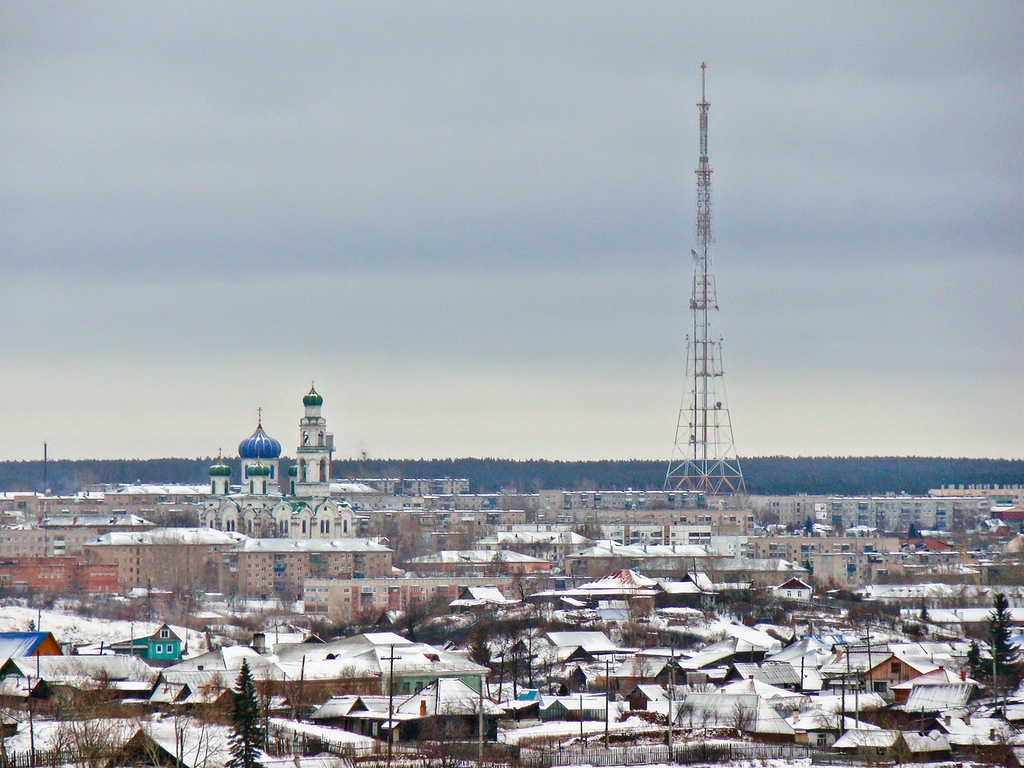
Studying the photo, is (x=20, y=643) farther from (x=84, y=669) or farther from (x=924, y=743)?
(x=924, y=743)

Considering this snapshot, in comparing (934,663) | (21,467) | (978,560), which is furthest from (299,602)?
(21,467)

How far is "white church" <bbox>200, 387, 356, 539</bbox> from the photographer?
94312mm

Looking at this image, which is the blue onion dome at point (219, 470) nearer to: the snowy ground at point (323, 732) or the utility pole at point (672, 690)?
the utility pole at point (672, 690)

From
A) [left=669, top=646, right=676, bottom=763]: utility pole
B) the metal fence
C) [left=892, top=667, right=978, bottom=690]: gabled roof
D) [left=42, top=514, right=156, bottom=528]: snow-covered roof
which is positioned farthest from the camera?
[left=42, top=514, right=156, bottom=528]: snow-covered roof

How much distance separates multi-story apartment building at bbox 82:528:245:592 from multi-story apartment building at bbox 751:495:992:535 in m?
45.4

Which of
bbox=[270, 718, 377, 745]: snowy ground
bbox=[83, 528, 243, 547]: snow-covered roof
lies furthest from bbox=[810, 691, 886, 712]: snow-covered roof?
bbox=[83, 528, 243, 547]: snow-covered roof

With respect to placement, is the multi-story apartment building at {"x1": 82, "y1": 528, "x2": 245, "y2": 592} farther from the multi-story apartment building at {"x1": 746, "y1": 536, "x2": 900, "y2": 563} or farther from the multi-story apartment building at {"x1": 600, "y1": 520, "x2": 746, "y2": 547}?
the multi-story apartment building at {"x1": 746, "y1": 536, "x2": 900, "y2": 563}

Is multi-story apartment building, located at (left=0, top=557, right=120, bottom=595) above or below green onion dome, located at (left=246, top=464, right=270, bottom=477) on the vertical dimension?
below

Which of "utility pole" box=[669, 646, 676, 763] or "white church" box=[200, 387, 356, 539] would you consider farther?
"white church" box=[200, 387, 356, 539]

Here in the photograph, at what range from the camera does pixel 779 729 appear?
128 feet

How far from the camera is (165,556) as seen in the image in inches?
3337

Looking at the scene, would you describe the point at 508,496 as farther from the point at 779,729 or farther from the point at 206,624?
the point at 779,729

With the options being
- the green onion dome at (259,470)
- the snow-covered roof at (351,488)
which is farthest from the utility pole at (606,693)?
the snow-covered roof at (351,488)

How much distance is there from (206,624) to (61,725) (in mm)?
25951
